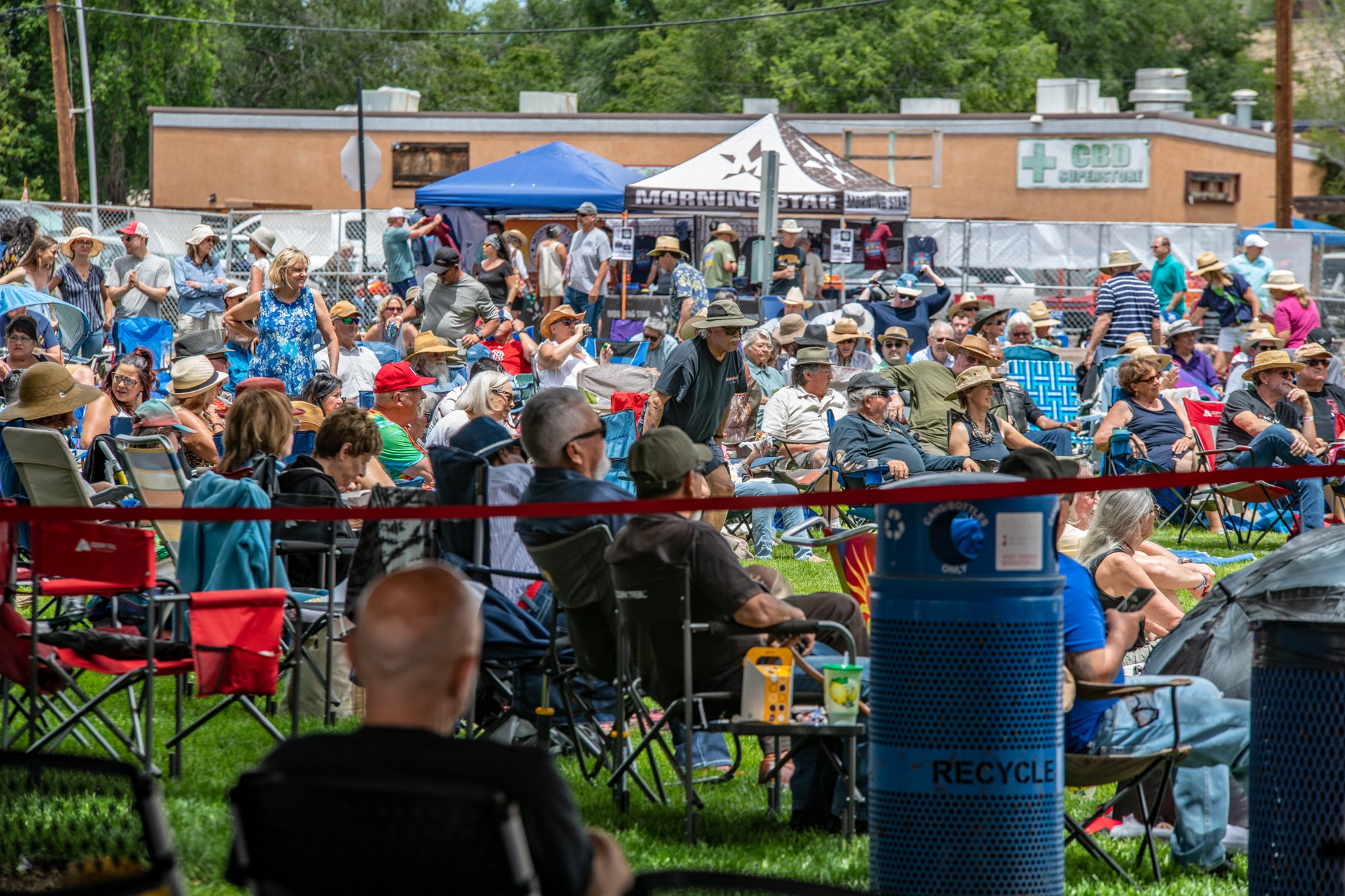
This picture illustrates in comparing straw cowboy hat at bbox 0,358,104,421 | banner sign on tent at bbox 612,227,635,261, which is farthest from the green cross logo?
straw cowboy hat at bbox 0,358,104,421

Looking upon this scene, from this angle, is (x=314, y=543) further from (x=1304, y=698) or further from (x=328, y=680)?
(x=1304, y=698)

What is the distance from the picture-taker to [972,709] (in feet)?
11.8

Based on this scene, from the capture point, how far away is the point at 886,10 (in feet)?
198

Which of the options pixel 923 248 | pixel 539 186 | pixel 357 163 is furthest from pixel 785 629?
pixel 357 163

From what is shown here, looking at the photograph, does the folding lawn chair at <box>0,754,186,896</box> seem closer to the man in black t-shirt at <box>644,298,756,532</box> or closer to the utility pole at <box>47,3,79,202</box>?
the man in black t-shirt at <box>644,298,756,532</box>

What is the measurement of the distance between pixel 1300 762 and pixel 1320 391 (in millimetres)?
9011

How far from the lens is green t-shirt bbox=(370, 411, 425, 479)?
885 cm

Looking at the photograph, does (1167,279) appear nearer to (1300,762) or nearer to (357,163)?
(1300,762)

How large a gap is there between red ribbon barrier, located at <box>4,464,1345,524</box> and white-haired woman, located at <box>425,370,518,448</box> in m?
4.76

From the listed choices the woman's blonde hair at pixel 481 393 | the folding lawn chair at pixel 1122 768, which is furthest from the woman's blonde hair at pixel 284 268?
the folding lawn chair at pixel 1122 768

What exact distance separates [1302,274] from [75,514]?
22261mm

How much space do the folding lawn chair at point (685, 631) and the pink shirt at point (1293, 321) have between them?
12242mm

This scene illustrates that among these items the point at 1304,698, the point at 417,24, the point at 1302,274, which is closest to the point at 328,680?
the point at 1304,698

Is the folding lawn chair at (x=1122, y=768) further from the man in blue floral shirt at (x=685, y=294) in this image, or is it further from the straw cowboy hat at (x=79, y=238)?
the man in blue floral shirt at (x=685, y=294)
